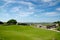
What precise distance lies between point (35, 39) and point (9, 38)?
5820mm

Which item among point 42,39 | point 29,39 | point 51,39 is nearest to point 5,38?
point 29,39

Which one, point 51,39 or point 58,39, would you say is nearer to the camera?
point 51,39

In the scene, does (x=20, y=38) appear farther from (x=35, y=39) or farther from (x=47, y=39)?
(x=47, y=39)

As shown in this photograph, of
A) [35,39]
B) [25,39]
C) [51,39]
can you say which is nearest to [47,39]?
[51,39]

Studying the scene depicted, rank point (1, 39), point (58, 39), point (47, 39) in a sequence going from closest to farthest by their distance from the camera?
point (1, 39) < point (47, 39) < point (58, 39)

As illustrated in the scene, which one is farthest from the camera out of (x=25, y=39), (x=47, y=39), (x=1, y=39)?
(x=47, y=39)

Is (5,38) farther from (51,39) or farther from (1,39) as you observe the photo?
(51,39)

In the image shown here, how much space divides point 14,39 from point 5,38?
1.96 metres

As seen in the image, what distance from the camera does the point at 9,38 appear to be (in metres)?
28.0

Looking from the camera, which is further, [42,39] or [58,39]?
[58,39]

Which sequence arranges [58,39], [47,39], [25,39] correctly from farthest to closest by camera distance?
[58,39] < [47,39] < [25,39]

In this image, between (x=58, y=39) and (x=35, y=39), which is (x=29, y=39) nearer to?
(x=35, y=39)

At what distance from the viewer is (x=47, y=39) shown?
30797 millimetres

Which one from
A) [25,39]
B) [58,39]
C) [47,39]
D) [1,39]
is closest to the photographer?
[1,39]
